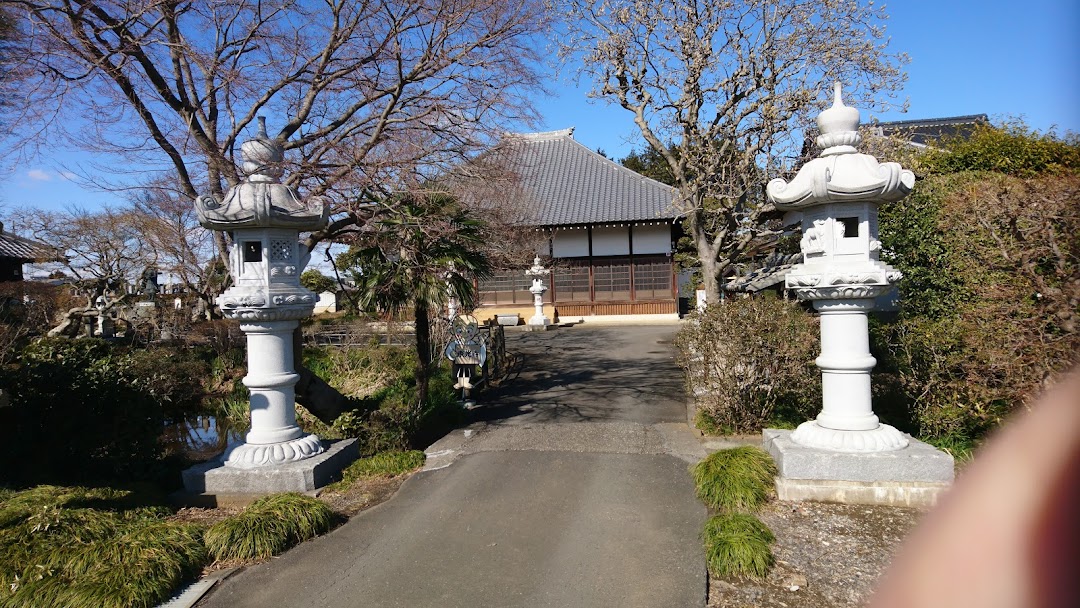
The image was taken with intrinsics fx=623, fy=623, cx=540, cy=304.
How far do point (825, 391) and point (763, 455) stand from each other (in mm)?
789

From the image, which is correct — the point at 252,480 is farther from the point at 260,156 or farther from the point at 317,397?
the point at 260,156

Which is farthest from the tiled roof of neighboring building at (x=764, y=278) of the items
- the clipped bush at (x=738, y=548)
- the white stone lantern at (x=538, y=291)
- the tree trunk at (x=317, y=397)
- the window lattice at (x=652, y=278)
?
the window lattice at (x=652, y=278)

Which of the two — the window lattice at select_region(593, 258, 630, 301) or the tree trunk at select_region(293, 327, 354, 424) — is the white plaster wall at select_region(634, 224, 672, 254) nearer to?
the window lattice at select_region(593, 258, 630, 301)

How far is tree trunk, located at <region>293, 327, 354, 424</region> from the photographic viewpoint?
707cm

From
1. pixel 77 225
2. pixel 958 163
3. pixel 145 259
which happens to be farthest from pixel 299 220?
pixel 958 163

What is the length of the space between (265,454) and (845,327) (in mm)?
5318

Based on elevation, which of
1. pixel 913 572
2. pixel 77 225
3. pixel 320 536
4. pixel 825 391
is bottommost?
pixel 320 536

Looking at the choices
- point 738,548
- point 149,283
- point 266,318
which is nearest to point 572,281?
point 149,283

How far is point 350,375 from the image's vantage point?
426 inches

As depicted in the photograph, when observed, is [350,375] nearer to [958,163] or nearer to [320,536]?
[320,536]

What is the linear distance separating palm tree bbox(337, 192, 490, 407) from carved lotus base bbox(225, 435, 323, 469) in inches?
75.0

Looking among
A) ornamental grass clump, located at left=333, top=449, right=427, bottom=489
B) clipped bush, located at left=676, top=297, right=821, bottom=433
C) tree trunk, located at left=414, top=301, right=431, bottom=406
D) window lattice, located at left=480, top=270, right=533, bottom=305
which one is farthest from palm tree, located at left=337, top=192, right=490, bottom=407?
window lattice, located at left=480, top=270, right=533, bottom=305

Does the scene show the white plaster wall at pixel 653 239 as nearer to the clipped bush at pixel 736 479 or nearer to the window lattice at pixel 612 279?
the window lattice at pixel 612 279

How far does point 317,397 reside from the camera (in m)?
7.21
